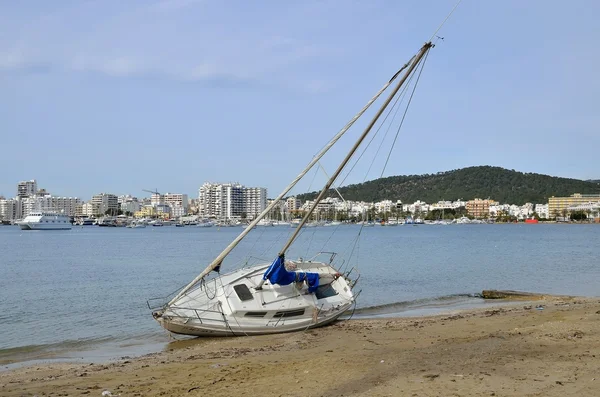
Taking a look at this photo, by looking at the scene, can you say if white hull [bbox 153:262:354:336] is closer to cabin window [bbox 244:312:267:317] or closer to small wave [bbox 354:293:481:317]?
cabin window [bbox 244:312:267:317]

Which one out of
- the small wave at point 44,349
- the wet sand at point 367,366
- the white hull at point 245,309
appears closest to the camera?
the wet sand at point 367,366

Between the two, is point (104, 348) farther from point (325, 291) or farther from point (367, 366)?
point (367, 366)

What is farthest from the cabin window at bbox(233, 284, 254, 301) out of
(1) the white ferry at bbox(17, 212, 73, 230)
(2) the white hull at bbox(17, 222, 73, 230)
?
(2) the white hull at bbox(17, 222, 73, 230)

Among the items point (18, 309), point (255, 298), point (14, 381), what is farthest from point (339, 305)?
point (18, 309)

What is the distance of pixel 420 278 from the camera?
4234 centimetres

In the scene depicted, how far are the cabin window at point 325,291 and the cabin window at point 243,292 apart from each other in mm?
3222

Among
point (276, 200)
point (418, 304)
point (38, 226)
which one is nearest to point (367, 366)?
point (276, 200)

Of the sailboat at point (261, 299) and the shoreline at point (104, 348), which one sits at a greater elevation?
the sailboat at point (261, 299)

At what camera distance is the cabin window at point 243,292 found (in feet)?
65.5

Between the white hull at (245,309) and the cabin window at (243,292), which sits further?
the cabin window at (243,292)

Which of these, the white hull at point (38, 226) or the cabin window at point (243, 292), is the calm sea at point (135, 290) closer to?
the cabin window at point (243, 292)

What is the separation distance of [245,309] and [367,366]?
24.0 feet

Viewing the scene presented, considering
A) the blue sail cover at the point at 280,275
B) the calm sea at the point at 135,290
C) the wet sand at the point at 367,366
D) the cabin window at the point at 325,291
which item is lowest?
the calm sea at the point at 135,290

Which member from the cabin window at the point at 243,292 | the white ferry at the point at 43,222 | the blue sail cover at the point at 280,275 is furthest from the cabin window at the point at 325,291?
the white ferry at the point at 43,222
